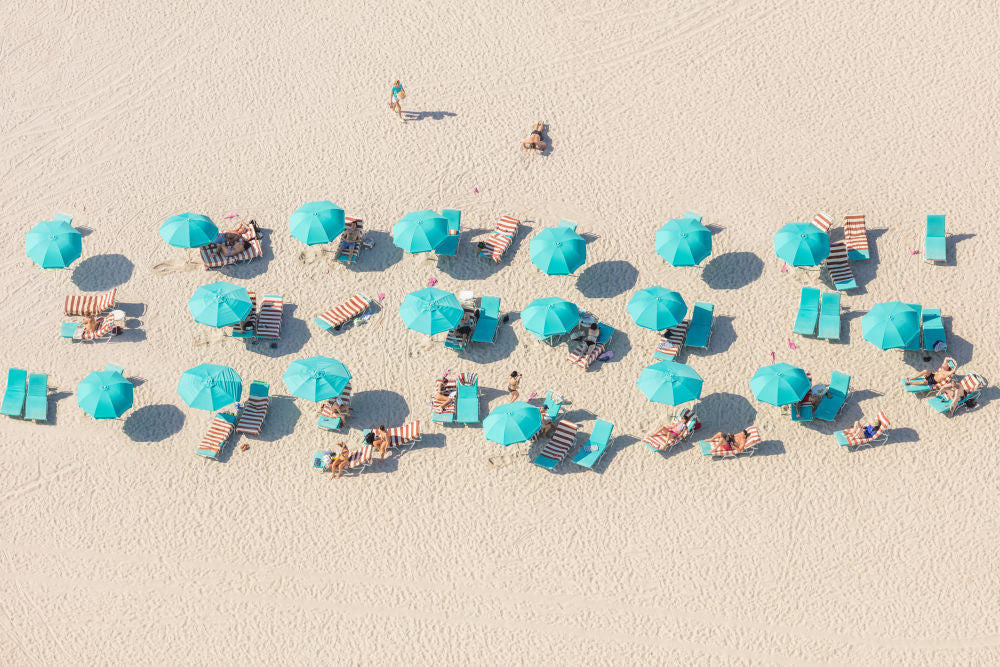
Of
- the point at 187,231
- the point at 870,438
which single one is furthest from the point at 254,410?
the point at 870,438

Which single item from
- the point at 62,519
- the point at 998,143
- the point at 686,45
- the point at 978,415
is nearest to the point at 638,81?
the point at 686,45

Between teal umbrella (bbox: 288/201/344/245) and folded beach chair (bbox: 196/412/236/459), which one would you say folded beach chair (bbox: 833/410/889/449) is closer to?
teal umbrella (bbox: 288/201/344/245)

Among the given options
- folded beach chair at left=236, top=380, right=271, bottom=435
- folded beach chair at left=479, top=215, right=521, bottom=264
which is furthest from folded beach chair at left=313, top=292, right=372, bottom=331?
folded beach chair at left=479, top=215, right=521, bottom=264

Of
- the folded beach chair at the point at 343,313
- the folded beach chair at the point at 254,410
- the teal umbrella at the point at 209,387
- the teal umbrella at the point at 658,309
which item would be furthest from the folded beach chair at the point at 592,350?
the teal umbrella at the point at 209,387

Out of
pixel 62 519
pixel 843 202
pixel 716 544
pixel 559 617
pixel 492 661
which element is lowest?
pixel 62 519

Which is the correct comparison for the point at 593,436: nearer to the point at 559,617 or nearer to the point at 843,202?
the point at 559,617

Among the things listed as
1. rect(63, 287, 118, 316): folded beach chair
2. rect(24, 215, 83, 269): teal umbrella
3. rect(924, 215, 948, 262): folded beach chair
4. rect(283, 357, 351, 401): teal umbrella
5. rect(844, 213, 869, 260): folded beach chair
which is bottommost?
rect(63, 287, 118, 316): folded beach chair
